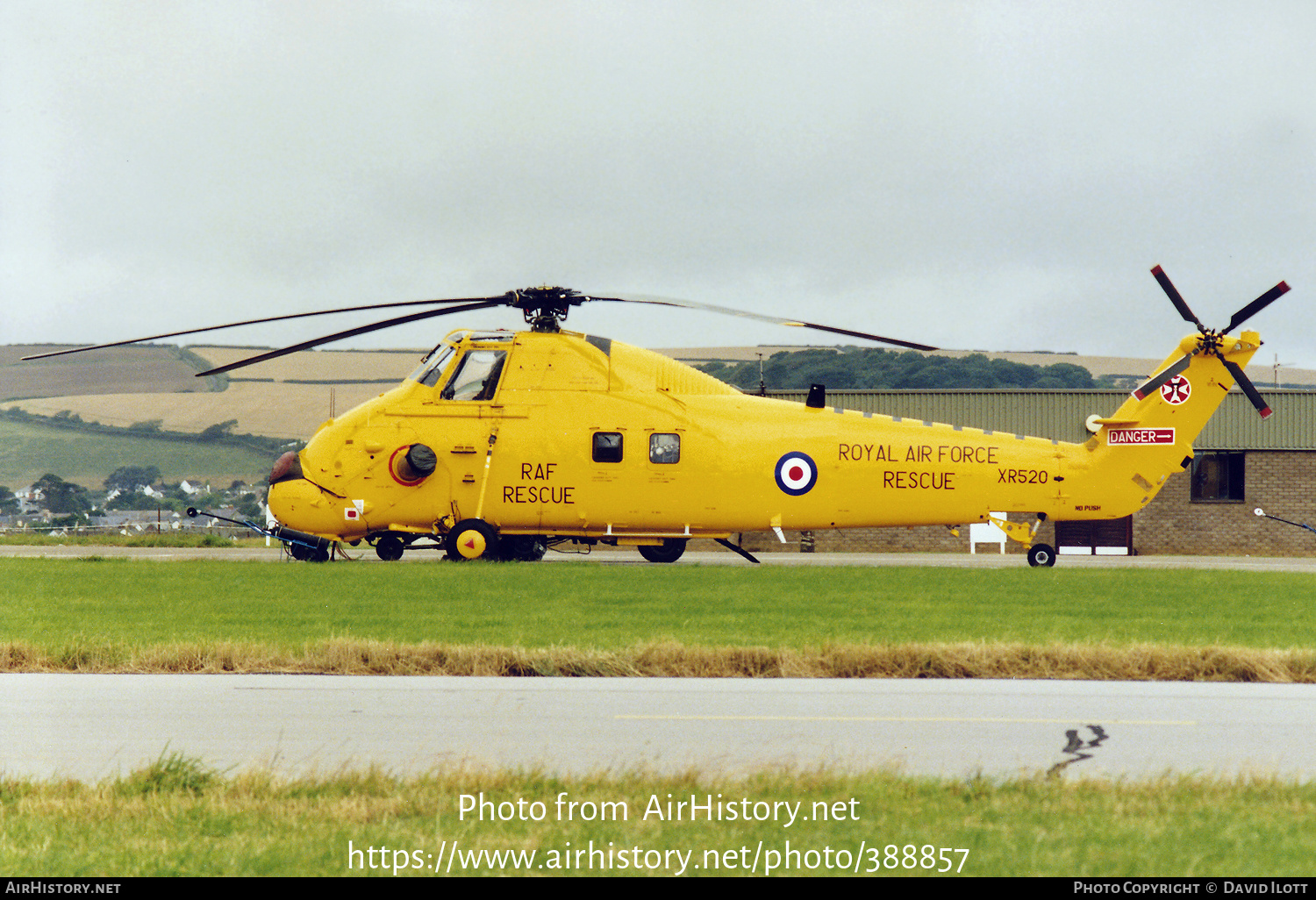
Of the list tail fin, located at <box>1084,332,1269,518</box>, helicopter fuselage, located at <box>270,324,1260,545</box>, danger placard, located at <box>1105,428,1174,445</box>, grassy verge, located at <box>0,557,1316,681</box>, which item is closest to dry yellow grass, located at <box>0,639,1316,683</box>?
grassy verge, located at <box>0,557,1316,681</box>

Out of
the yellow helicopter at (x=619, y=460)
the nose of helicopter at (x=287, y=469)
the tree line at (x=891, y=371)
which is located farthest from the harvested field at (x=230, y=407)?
the yellow helicopter at (x=619, y=460)

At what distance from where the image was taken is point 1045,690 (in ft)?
35.3

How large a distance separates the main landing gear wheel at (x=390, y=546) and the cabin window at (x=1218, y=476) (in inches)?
1219

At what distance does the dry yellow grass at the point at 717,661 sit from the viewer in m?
11.6

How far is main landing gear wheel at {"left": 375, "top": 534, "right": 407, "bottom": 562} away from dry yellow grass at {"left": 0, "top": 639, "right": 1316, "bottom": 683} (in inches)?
539

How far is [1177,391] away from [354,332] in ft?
57.9

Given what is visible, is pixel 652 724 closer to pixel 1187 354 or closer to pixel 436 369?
pixel 436 369

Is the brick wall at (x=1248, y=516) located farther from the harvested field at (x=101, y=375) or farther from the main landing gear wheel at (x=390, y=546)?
the harvested field at (x=101, y=375)

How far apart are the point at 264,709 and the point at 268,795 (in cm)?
298

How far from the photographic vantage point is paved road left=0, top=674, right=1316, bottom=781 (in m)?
7.86

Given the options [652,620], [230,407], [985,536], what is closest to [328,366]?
[230,407]

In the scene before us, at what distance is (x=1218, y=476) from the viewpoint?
145 ft

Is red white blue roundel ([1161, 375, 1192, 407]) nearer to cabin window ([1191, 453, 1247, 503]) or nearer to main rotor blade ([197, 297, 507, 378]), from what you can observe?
main rotor blade ([197, 297, 507, 378])
